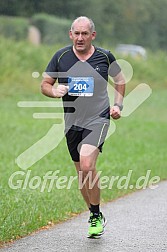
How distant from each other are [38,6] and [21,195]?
4667cm

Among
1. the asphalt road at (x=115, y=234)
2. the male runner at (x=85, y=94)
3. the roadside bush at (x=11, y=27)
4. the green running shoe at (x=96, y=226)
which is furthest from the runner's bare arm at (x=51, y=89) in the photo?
the roadside bush at (x=11, y=27)

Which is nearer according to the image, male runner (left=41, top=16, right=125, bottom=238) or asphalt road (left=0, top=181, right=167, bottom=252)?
asphalt road (left=0, top=181, right=167, bottom=252)

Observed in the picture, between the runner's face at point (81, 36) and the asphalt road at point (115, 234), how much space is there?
1.95 metres

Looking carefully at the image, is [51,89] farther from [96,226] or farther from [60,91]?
[96,226]

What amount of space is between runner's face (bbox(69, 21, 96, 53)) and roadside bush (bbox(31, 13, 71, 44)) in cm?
4091

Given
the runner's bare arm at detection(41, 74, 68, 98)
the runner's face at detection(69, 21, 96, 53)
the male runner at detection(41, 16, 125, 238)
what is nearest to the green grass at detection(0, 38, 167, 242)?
the male runner at detection(41, 16, 125, 238)

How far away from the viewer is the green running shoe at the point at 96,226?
312 inches

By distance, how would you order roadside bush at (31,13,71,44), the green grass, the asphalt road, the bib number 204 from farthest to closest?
roadside bush at (31,13,71,44) → the green grass → the bib number 204 → the asphalt road

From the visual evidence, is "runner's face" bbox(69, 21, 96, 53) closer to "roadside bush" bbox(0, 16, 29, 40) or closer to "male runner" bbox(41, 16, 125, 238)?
"male runner" bbox(41, 16, 125, 238)

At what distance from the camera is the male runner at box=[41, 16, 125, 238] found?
788cm

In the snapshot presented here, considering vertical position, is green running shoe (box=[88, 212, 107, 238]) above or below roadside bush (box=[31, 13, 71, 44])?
above

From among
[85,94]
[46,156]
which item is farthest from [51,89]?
[46,156]

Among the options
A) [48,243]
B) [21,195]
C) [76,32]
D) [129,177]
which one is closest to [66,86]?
[76,32]

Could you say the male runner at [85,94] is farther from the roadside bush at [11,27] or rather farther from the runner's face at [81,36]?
the roadside bush at [11,27]
